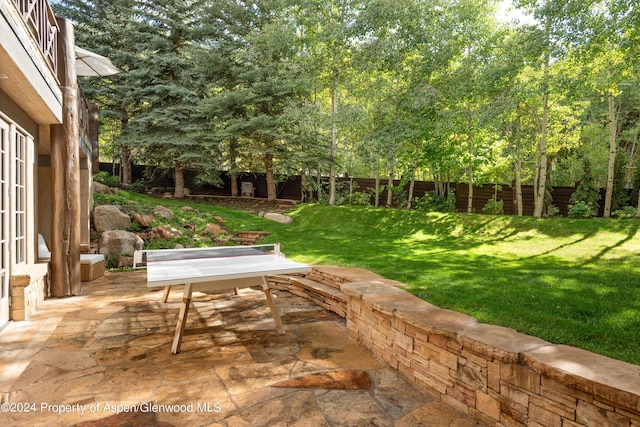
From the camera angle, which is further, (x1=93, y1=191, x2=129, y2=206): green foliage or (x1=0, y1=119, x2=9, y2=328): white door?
(x1=93, y1=191, x2=129, y2=206): green foliage

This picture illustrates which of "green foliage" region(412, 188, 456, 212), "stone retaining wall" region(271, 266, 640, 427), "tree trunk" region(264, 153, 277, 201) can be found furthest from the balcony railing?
"green foliage" region(412, 188, 456, 212)

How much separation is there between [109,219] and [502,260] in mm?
8355

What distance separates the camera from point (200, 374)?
297cm

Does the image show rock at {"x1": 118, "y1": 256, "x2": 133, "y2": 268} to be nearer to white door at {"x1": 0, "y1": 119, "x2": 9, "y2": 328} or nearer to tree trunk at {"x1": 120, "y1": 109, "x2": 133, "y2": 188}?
white door at {"x1": 0, "y1": 119, "x2": 9, "y2": 328}

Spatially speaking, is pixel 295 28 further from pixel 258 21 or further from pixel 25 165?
pixel 25 165

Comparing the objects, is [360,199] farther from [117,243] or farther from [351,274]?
[351,274]

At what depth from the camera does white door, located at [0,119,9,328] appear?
406cm

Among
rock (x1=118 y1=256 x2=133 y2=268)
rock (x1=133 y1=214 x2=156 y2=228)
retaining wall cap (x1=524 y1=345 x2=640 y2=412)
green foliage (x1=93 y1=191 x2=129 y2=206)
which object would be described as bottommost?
rock (x1=118 y1=256 x2=133 y2=268)

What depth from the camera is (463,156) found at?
11.6 m

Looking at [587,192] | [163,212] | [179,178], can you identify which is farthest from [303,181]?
[587,192]

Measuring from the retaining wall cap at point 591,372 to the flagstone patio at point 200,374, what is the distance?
669 millimetres

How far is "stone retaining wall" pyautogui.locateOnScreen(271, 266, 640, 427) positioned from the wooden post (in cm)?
446

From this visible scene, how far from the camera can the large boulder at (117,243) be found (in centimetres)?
770

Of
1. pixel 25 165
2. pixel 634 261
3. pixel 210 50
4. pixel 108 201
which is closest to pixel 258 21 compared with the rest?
pixel 210 50
